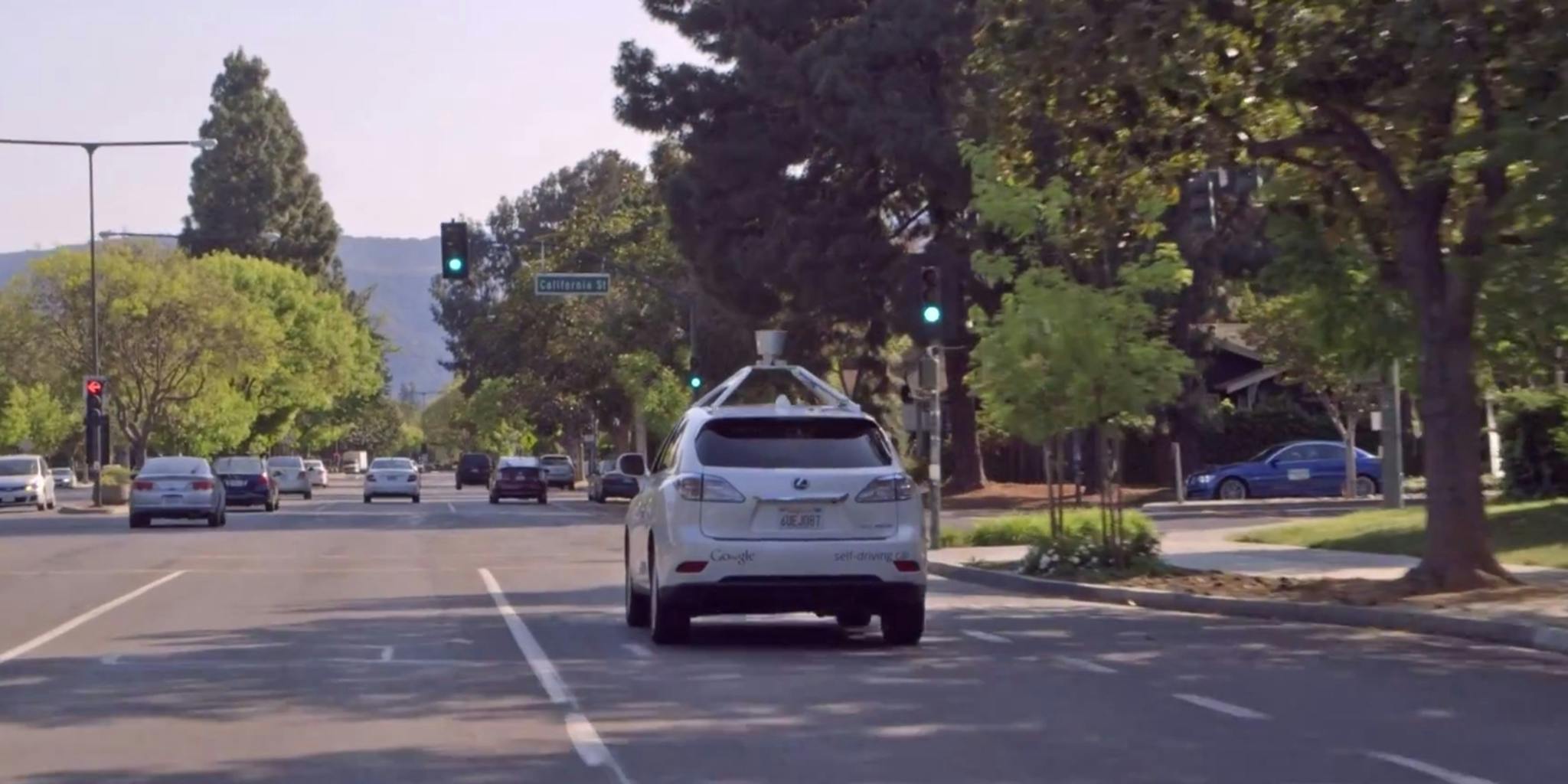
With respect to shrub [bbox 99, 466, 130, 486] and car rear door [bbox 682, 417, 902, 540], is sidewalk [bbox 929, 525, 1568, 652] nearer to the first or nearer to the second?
car rear door [bbox 682, 417, 902, 540]

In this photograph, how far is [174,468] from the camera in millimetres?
40062

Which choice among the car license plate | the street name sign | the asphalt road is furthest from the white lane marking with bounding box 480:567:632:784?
the street name sign

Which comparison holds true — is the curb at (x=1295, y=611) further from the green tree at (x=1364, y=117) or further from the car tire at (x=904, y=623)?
the car tire at (x=904, y=623)

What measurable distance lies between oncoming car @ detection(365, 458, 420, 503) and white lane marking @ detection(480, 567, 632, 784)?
43876mm

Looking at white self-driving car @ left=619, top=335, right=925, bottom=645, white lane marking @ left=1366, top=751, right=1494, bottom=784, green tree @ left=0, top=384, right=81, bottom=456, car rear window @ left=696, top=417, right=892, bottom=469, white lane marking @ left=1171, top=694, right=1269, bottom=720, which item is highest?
green tree @ left=0, top=384, right=81, bottom=456

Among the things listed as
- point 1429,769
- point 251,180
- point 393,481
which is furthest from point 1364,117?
point 251,180

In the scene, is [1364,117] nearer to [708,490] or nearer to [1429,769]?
[708,490]

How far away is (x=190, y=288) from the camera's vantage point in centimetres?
7288

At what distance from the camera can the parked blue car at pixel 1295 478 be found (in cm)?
4597

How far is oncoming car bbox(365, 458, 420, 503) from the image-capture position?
62.7 m

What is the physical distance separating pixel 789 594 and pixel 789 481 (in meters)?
0.81

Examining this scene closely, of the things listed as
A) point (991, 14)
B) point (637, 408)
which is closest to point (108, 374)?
point (637, 408)

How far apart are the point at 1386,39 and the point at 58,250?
6757cm

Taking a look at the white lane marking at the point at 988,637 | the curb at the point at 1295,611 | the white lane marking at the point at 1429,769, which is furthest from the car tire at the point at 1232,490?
the white lane marking at the point at 1429,769
